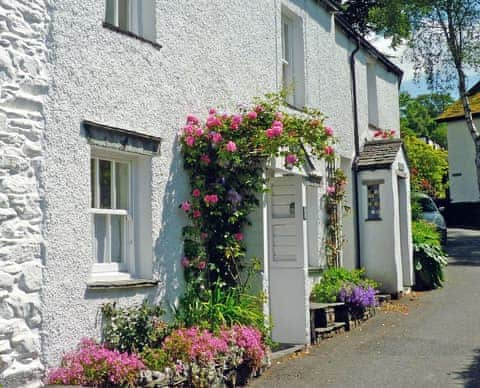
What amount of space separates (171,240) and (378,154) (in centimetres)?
782

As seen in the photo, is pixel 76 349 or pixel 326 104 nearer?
pixel 76 349

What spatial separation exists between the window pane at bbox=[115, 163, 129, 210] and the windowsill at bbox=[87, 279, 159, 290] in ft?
2.71

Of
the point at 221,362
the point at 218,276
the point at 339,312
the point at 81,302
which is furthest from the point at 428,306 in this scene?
the point at 81,302

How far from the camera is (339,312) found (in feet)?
35.3

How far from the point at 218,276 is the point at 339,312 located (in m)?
3.30

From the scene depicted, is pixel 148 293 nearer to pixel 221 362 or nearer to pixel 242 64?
pixel 221 362

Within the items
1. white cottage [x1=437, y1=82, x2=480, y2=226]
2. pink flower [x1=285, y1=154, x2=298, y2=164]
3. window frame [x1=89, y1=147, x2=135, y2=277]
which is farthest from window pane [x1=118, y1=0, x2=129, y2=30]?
white cottage [x1=437, y1=82, x2=480, y2=226]

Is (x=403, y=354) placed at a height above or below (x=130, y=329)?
below

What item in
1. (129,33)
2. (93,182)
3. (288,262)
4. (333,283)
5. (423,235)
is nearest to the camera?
(93,182)

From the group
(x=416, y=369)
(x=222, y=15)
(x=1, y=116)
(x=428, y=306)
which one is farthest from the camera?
(x=428, y=306)

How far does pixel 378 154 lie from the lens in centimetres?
1421

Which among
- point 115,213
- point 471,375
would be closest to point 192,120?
point 115,213

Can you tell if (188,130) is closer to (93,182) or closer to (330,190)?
(93,182)

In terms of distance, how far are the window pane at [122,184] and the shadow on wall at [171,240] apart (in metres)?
0.45
